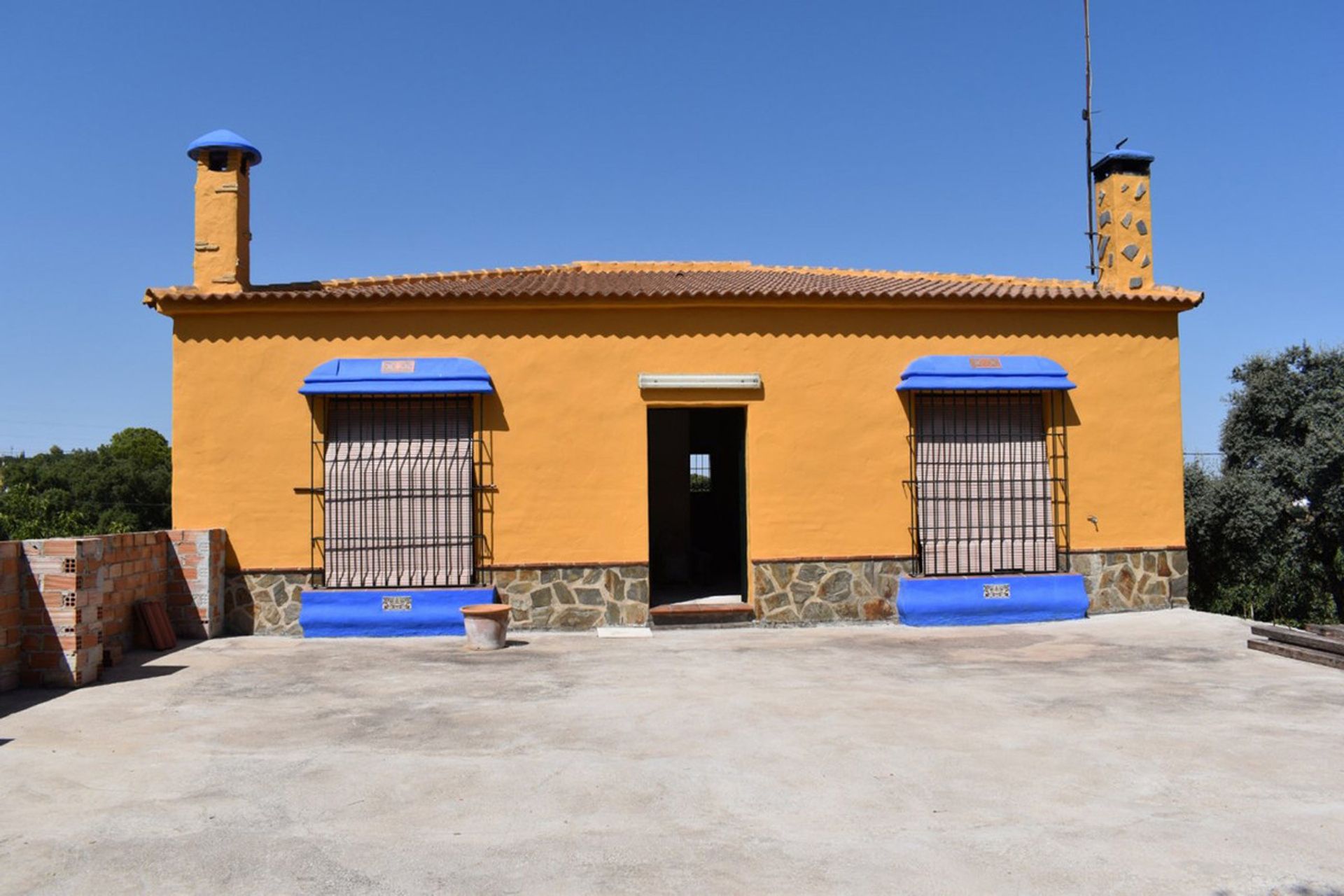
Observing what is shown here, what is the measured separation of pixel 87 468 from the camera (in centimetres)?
4600

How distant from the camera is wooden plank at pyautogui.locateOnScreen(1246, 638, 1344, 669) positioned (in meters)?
8.62

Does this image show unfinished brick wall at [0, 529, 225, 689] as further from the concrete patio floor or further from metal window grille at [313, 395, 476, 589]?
metal window grille at [313, 395, 476, 589]

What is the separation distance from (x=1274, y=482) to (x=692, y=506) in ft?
36.0

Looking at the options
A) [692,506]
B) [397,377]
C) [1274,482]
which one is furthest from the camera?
[692,506]

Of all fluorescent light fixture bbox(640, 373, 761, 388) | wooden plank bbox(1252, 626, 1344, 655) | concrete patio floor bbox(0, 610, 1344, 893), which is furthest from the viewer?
fluorescent light fixture bbox(640, 373, 761, 388)

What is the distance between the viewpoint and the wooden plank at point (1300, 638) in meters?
8.73

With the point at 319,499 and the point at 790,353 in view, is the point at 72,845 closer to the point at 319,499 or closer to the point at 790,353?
the point at 319,499

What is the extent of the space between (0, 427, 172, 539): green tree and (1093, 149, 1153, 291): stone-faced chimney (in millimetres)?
36550

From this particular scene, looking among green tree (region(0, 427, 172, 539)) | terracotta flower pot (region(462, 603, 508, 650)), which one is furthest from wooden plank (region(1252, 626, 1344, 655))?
green tree (region(0, 427, 172, 539))

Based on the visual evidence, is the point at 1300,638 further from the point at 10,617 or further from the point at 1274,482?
the point at 10,617

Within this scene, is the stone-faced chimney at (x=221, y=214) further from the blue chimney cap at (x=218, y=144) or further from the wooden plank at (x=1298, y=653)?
the wooden plank at (x=1298, y=653)

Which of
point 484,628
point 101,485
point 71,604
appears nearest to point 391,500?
point 484,628

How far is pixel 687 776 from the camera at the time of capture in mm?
5652

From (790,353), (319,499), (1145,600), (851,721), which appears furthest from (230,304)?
(1145,600)
